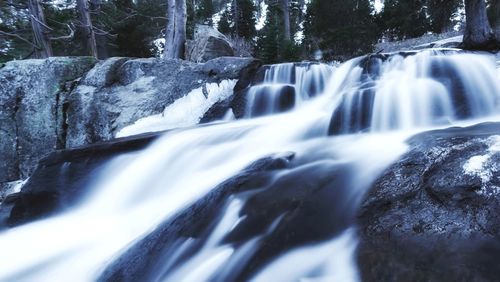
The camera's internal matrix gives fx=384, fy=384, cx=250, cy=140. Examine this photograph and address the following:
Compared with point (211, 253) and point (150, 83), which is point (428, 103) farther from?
point (150, 83)

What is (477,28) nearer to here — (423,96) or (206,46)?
(423,96)

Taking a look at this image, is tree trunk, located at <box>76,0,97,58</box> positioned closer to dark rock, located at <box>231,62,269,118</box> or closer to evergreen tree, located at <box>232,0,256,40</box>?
dark rock, located at <box>231,62,269,118</box>

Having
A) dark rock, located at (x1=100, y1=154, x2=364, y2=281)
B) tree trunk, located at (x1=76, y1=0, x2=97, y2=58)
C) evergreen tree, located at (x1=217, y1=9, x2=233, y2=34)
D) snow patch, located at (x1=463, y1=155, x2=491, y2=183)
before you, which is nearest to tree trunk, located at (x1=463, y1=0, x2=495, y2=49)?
dark rock, located at (x1=100, y1=154, x2=364, y2=281)

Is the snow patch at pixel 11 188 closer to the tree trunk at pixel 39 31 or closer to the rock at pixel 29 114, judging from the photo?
the rock at pixel 29 114

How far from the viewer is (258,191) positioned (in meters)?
3.29

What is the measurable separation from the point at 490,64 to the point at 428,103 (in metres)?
1.99

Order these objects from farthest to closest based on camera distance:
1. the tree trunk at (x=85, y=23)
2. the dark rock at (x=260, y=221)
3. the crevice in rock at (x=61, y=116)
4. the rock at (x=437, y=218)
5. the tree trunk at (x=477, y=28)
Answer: the tree trunk at (x=85, y=23)
the tree trunk at (x=477, y=28)
the crevice in rock at (x=61, y=116)
the dark rock at (x=260, y=221)
the rock at (x=437, y=218)

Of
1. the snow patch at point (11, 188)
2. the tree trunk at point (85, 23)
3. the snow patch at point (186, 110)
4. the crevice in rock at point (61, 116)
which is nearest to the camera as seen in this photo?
the snow patch at point (11, 188)

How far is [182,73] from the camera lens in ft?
26.2

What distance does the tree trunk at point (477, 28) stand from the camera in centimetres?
912

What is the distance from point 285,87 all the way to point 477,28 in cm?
544

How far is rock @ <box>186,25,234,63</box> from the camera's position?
14070 mm

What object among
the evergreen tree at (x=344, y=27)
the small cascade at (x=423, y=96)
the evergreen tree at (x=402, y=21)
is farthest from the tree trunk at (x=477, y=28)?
the evergreen tree at (x=402, y=21)

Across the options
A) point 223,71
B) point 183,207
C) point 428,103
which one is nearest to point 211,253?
point 183,207
